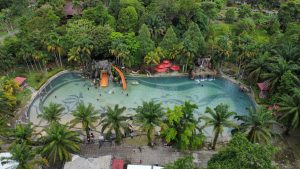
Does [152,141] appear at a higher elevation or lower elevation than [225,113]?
lower

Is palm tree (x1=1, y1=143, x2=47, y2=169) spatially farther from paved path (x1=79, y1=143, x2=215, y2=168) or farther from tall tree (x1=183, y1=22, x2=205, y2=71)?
tall tree (x1=183, y1=22, x2=205, y2=71)

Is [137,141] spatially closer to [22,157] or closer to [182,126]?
[182,126]

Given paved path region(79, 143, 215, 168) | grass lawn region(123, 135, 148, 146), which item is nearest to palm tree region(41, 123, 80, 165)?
paved path region(79, 143, 215, 168)

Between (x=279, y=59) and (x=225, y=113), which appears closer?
(x=225, y=113)

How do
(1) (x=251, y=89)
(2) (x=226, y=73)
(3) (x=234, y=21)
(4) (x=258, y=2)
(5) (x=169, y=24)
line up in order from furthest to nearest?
(4) (x=258, y=2), (3) (x=234, y=21), (5) (x=169, y=24), (2) (x=226, y=73), (1) (x=251, y=89)

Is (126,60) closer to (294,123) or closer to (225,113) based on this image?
(225,113)

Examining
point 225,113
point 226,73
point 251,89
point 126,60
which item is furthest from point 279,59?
point 126,60

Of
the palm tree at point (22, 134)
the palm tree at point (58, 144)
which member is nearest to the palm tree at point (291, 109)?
the palm tree at point (58, 144)

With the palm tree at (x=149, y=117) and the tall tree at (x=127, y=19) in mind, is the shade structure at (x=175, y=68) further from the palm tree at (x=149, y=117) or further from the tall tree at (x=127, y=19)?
the palm tree at (x=149, y=117)
